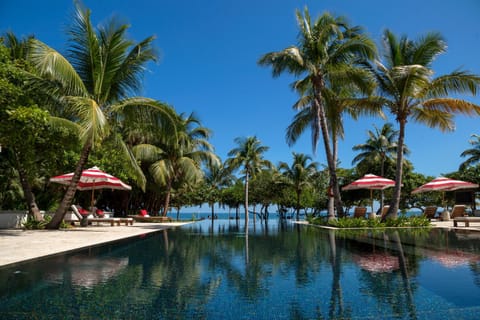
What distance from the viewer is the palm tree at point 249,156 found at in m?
30.8

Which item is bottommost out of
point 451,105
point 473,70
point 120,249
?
point 120,249

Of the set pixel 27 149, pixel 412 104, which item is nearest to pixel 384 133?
pixel 412 104

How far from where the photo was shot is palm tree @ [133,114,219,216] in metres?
25.4

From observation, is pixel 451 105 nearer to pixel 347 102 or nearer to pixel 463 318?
pixel 347 102

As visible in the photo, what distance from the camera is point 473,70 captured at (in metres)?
14.8

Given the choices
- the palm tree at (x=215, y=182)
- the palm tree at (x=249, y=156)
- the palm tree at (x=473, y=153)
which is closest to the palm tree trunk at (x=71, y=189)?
the palm tree at (x=249, y=156)

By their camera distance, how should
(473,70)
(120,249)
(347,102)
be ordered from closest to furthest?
(120,249) → (473,70) → (347,102)

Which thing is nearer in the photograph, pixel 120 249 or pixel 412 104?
pixel 120 249

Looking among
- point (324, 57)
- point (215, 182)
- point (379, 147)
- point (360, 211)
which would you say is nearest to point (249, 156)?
point (379, 147)

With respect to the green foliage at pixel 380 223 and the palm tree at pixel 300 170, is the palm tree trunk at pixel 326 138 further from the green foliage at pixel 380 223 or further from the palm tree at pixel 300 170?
the palm tree at pixel 300 170

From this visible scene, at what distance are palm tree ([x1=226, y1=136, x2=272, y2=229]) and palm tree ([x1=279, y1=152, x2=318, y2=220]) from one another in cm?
417

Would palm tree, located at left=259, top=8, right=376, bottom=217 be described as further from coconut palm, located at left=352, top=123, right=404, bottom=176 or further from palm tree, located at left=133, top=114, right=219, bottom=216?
coconut palm, located at left=352, top=123, right=404, bottom=176

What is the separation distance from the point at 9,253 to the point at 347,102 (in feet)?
48.9

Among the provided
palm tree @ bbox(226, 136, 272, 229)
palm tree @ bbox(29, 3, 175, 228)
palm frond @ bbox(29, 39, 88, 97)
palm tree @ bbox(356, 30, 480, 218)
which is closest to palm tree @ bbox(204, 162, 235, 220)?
palm tree @ bbox(226, 136, 272, 229)
